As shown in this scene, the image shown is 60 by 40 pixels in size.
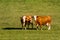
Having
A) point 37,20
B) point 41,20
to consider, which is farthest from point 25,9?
point 37,20

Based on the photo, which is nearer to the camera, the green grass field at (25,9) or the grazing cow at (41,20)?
the grazing cow at (41,20)

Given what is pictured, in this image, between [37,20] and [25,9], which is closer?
[37,20]

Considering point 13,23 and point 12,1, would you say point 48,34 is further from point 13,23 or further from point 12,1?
point 12,1

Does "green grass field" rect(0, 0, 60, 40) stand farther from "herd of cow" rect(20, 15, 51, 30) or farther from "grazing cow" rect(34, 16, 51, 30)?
"grazing cow" rect(34, 16, 51, 30)

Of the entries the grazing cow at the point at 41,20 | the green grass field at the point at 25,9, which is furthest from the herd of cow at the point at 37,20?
the green grass field at the point at 25,9

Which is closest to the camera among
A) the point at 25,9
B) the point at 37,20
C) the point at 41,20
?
the point at 37,20

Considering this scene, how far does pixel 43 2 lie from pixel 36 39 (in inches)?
987

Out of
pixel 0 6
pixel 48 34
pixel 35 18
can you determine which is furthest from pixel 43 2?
pixel 48 34

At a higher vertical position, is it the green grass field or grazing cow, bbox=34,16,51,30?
the green grass field

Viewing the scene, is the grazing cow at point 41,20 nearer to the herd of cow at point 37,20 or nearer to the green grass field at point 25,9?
the herd of cow at point 37,20

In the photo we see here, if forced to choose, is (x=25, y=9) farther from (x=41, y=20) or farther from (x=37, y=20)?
(x=37, y=20)

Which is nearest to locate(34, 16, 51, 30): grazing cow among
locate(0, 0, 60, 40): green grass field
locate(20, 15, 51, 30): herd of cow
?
locate(20, 15, 51, 30): herd of cow

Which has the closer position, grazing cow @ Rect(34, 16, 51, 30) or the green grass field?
grazing cow @ Rect(34, 16, 51, 30)

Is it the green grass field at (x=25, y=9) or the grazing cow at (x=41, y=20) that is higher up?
the green grass field at (x=25, y=9)
